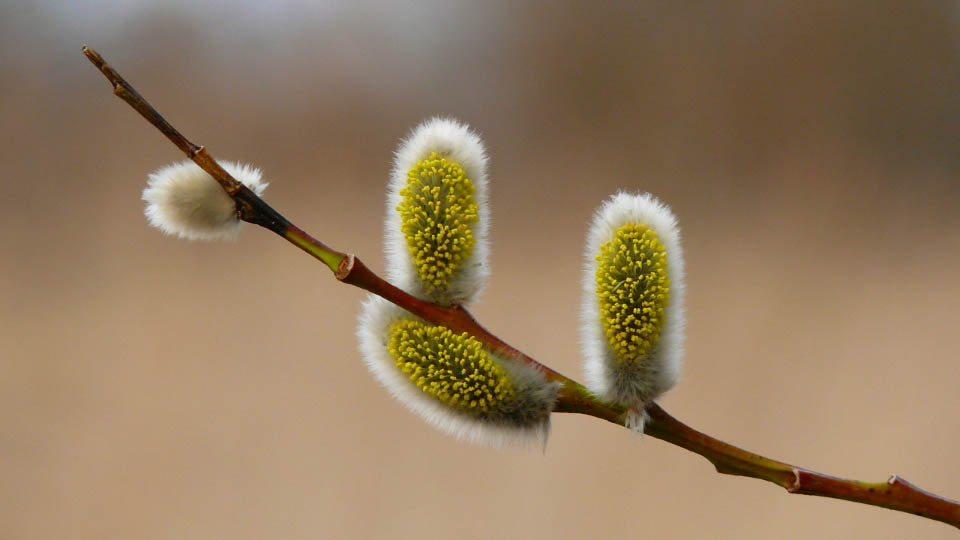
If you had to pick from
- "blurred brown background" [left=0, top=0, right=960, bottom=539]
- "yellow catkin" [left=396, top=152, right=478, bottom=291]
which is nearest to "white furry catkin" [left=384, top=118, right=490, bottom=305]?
"yellow catkin" [left=396, top=152, right=478, bottom=291]

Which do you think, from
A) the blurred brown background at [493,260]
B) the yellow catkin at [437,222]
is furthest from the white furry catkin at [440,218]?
the blurred brown background at [493,260]

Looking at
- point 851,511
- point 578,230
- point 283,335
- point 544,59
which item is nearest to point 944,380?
point 851,511

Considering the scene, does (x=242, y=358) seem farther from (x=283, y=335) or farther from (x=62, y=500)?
(x=62, y=500)

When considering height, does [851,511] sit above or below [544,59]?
below

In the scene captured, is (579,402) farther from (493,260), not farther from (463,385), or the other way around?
(493,260)

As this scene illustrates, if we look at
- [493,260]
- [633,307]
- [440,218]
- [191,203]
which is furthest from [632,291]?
[493,260]

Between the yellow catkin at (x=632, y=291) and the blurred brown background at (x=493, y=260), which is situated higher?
the blurred brown background at (x=493, y=260)

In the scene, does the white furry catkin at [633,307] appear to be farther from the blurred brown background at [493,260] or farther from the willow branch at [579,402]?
the blurred brown background at [493,260]
